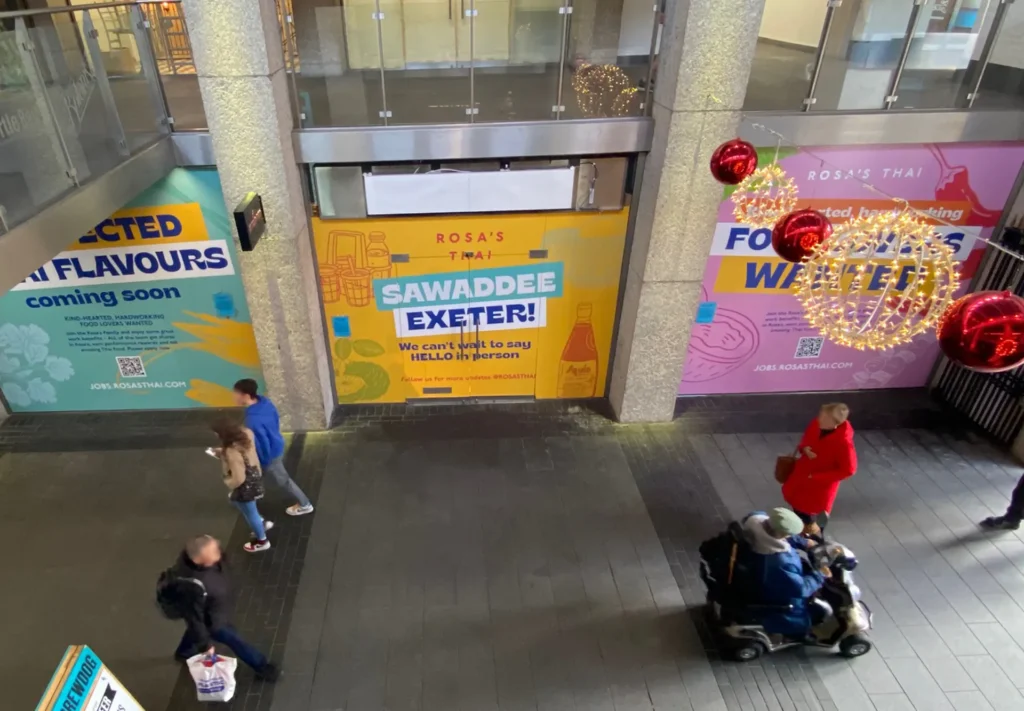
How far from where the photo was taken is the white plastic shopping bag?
4.06 meters

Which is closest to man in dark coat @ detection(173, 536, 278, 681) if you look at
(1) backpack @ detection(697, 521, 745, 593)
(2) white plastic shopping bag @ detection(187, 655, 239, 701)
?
(2) white plastic shopping bag @ detection(187, 655, 239, 701)

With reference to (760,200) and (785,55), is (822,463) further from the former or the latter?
(785,55)

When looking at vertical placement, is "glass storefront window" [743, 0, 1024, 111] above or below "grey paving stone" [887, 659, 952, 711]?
above

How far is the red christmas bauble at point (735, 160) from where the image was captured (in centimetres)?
433

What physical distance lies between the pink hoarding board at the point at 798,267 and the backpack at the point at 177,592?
5.44 metres

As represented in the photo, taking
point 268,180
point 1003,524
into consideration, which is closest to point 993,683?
point 1003,524

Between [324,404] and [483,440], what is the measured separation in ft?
5.86

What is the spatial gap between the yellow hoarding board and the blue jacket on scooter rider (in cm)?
334

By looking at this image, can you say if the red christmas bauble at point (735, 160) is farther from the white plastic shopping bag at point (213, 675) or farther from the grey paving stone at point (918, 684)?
the white plastic shopping bag at point (213, 675)

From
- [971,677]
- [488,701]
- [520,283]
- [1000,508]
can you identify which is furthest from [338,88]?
[1000,508]

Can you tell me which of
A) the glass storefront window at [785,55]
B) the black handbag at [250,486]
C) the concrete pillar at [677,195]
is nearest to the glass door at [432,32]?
the concrete pillar at [677,195]

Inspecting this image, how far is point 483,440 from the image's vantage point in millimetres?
6730

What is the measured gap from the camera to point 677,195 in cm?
Answer: 580

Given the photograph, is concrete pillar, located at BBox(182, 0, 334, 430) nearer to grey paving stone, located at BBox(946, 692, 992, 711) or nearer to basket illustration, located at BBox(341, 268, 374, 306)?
basket illustration, located at BBox(341, 268, 374, 306)
